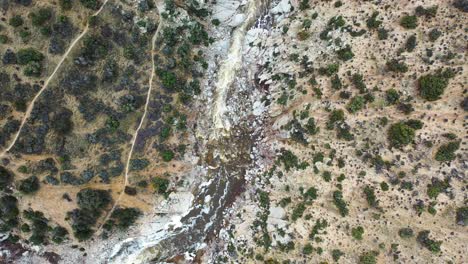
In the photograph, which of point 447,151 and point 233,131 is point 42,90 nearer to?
point 233,131

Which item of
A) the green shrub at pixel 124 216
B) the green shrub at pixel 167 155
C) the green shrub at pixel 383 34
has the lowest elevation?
the green shrub at pixel 124 216

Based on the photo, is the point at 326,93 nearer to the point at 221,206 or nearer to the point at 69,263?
the point at 221,206

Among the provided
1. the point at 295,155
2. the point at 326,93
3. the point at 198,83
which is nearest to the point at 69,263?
the point at 198,83

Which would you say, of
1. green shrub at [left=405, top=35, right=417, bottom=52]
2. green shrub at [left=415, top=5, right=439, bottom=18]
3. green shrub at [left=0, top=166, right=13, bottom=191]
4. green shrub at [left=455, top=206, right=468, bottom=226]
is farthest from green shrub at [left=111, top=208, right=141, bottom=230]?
green shrub at [left=415, top=5, right=439, bottom=18]

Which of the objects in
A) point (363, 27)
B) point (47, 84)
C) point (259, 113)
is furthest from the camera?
point (259, 113)

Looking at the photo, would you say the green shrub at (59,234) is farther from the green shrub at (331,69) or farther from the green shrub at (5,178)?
the green shrub at (331,69)

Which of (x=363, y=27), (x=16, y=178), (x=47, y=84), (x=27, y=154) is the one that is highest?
(x=363, y=27)

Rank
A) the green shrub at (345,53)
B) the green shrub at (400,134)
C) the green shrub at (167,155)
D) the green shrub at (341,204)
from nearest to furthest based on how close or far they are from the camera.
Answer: the green shrub at (400,134) < the green shrub at (345,53) < the green shrub at (341,204) < the green shrub at (167,155)

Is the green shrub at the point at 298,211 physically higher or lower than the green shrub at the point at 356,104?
A: lower

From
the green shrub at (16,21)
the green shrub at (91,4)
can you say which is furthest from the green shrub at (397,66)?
the green shrub at (16,21)
